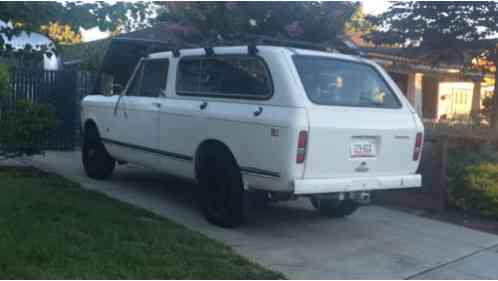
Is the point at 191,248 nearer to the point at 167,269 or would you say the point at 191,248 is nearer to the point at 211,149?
the point at 167,269

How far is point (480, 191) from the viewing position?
7.98m

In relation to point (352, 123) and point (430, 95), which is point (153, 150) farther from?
point (430, 95)

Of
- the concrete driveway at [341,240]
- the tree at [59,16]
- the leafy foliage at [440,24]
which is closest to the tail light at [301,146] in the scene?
the concrete driveway at [341,240]

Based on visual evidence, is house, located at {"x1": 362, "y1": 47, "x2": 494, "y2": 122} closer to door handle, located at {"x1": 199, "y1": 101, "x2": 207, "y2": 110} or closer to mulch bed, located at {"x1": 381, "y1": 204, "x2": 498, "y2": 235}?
mulch bed, located at {"x1": 381, "y1": 204, "x2": 498, "y2": 235}

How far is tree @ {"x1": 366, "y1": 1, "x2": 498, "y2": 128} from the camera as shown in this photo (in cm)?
1082

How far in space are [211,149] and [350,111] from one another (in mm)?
1615

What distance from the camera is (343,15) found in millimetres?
10656

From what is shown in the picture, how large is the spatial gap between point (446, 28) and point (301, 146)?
675 centimetres

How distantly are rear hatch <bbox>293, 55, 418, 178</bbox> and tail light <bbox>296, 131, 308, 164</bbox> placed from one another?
0.05 metres

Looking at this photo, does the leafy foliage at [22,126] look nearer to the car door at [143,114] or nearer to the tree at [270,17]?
the car door at [143,114]

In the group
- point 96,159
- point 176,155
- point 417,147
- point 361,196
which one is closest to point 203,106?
point 176,155

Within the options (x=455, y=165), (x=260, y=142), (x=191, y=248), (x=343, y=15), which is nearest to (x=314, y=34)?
(x=343, y=15)

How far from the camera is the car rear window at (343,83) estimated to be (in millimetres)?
6191

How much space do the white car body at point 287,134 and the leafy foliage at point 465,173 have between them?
190 cm
